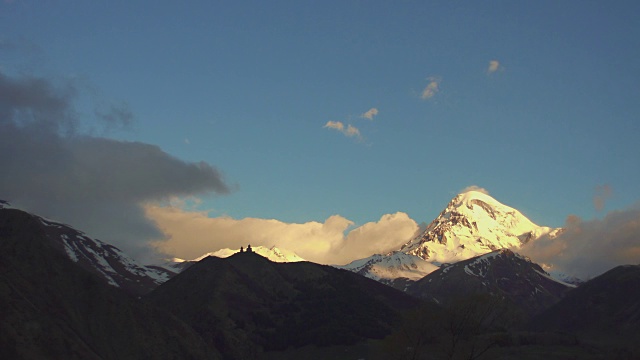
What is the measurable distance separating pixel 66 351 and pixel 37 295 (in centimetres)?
3094

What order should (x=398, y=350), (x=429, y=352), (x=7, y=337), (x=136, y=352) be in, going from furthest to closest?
(x=136, y=352), (x=429, y=352), (x=398, y=350), (x=7, y=337)

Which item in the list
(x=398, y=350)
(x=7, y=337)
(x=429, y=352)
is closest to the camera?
(x=7, y=337)

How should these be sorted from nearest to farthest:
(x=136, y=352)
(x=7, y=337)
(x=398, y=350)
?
A: 1. (x=7, y=337)
2. (x=398, y=350)
3. (x=136, y=352)

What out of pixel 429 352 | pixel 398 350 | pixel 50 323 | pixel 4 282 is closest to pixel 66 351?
pixel 50 323

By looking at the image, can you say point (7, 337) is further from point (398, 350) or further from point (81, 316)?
point (398, 350)

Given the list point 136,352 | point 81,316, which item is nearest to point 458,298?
point 136,352

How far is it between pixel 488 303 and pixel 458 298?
24.4 ft

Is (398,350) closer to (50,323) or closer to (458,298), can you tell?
(458,298)

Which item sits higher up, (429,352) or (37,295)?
(37,295)

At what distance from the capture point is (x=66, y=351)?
16450cm

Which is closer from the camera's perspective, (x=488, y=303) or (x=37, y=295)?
(x=488, y=303)

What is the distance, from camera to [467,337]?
158250mm

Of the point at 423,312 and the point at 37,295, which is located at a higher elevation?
the point at 37,295

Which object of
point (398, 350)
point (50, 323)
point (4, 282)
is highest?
point (4, 282)
